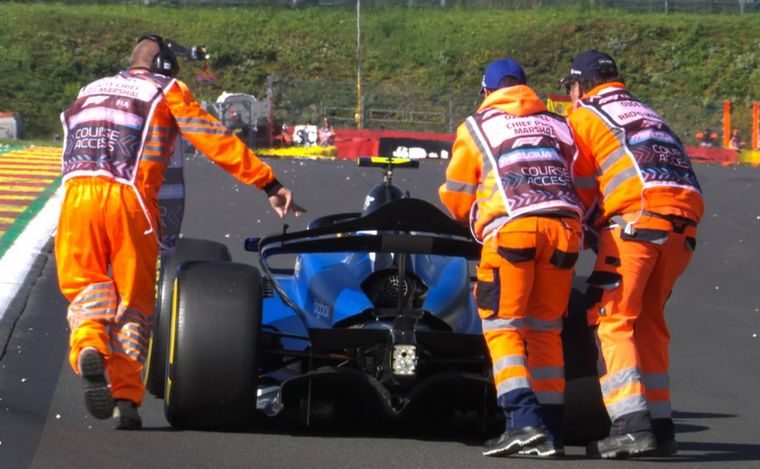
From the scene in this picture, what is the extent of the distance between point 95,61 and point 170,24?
173 inches

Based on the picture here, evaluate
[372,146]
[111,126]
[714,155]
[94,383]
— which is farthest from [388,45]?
[94,383]

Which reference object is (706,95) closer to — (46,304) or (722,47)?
(722,47)

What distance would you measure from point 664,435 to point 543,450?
0.69m

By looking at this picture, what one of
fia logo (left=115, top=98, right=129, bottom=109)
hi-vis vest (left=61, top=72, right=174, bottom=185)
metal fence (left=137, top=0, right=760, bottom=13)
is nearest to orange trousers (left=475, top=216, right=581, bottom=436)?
hi-vis vest (left=61, top=72, right=174, bottom=185)

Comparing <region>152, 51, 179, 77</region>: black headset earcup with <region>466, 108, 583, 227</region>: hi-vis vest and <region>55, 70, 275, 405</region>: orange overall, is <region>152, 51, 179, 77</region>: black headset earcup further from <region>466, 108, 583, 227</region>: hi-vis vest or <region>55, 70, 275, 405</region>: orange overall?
<region>466, 108, 583, 227</region>: hi-vis vest

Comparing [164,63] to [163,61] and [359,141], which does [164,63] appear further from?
[359,141]

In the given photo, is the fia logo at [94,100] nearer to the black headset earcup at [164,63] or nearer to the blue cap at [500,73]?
the black headset earcup at [164,63]

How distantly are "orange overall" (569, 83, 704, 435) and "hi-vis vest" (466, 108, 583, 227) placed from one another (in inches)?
8.3

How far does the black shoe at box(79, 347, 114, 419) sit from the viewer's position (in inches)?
257

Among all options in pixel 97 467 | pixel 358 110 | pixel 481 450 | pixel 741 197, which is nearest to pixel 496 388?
pixel 481 450

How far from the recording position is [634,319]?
6.82 m

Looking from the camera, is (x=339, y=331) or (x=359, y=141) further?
(x=359, y=141)

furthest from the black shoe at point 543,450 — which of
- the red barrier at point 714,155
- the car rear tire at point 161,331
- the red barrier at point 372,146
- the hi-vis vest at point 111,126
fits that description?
the red barrier at point 714,155

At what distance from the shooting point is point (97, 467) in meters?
5.95
